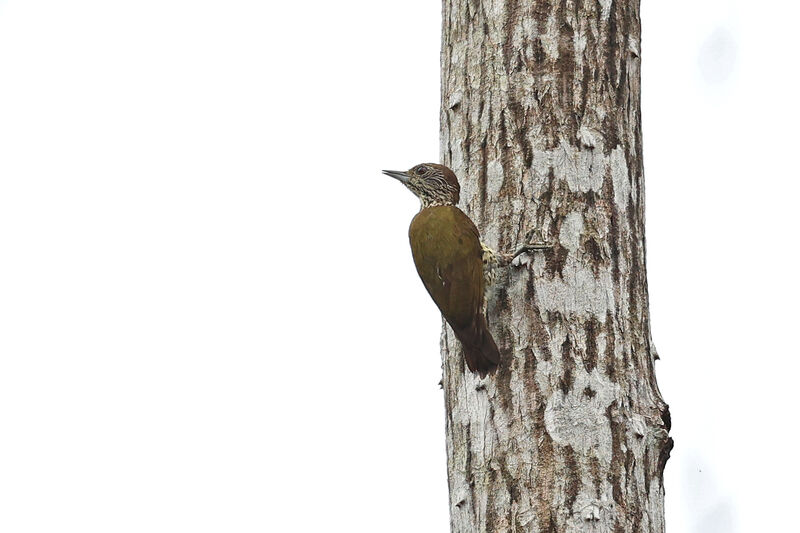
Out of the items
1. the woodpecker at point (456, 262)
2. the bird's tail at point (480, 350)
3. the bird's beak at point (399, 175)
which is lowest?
the bird's tail at point (480, 350)

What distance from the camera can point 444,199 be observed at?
4547mm

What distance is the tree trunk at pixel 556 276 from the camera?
3482mm

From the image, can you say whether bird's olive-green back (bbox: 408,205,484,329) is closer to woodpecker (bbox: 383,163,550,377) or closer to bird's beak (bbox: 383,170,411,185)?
woodpecker (bbox: 383,163,550,377)

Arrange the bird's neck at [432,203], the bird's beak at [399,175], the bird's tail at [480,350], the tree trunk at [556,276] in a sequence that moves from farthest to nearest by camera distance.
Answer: the bird's beak at [399,175], the bird's neck at [432,203], the bird's tail at [480,350], the tree trunk at [556,276]

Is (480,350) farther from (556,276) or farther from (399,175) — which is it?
(399,175)

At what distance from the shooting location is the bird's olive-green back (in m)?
3.98

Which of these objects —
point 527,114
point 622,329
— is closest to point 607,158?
point 527,114

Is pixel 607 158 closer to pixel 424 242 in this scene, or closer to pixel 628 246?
pixel 628 246

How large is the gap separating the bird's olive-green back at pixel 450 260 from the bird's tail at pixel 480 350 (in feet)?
0.24

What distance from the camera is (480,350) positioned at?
3.68 m

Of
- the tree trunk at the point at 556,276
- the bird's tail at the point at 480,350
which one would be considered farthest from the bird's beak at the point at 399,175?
the bird's tail at the point at 480,350

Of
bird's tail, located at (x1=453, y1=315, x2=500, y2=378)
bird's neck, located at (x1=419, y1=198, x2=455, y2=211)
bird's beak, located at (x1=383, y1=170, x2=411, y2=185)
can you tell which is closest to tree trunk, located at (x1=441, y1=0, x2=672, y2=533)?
bird's tail, located at (x1=453, y1=315, x2=500, y2=378)

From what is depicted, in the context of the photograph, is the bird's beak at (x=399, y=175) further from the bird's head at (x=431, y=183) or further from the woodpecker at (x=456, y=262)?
the woodpecker at (x=456, y=262)

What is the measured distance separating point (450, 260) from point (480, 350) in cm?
61
